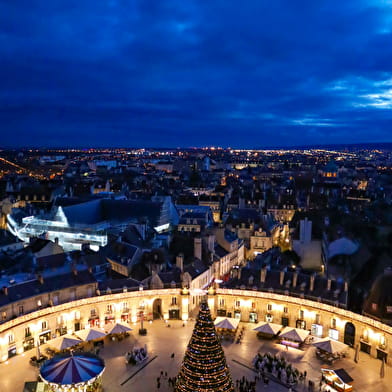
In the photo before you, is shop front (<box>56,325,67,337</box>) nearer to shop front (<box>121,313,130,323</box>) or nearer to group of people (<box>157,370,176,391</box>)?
shop front (<box>121,313,130,323</box>)

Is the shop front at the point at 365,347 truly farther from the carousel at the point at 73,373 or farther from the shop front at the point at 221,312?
the carousel at the point at 73,373

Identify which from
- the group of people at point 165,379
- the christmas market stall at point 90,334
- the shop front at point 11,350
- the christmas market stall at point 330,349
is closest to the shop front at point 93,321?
the christmas market stall at point 90,334

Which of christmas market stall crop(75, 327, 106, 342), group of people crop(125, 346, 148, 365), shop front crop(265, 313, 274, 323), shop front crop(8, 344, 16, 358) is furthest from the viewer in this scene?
shop front crop(265, 313, 274, 323)

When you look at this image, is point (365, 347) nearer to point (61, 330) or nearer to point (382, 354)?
point (382, 354)

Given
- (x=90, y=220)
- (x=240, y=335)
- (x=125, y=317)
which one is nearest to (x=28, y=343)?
(x=125, y=317)

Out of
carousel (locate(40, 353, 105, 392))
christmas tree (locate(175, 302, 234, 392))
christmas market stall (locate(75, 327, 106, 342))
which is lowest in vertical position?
christmas market stall (locate(75, 327, 106, 342))

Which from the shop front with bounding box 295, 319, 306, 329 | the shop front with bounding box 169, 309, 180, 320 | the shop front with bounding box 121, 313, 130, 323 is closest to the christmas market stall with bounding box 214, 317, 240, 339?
the shop front with bounding box 169, 309, 180, 320

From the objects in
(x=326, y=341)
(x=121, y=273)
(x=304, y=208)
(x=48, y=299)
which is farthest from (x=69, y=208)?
(x=304, y=208)
